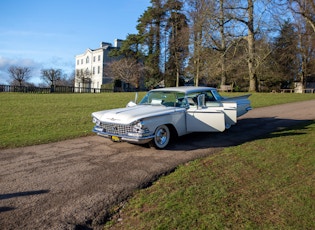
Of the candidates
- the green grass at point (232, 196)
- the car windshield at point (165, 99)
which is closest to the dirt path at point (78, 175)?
the green grass at point (232, 196)

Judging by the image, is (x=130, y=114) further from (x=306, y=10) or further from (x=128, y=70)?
(x=128, y=70)

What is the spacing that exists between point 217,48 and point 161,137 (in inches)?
924

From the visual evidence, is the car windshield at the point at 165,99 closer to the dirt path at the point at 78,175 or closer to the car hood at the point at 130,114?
the car hood at the point at 130,114

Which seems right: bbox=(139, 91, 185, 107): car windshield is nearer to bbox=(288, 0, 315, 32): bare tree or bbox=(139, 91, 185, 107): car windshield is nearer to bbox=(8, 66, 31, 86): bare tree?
bbox=(288, 0, 315, 32): bare tree

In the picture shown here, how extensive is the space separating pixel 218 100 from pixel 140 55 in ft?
139

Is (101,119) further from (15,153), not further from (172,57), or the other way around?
(172,57)

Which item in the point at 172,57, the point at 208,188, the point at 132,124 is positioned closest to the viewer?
the point at 208,188

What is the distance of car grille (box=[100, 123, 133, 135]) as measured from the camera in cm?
620

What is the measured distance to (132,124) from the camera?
609cm

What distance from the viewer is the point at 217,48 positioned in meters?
28.1

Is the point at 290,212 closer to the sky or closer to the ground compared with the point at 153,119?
closer to the ground

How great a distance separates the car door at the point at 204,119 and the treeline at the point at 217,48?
4.81 meters

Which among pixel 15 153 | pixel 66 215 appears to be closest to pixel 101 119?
pixel 15 153

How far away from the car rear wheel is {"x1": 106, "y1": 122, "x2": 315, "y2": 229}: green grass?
126 centimetres
